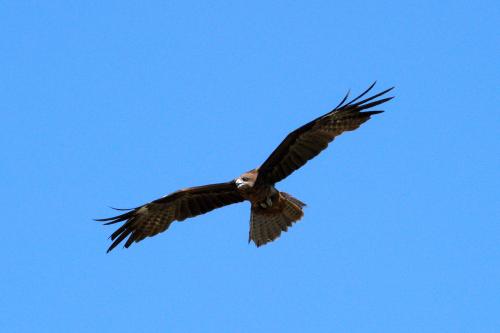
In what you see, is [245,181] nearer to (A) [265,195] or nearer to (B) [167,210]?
(A) [265,195]

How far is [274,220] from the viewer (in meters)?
16.7

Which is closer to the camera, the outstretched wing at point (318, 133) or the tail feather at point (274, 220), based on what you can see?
the outstretched wing at point (318, 133)

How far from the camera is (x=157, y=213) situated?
16.9 metres

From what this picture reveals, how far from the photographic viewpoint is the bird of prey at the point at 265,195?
50.2 ft

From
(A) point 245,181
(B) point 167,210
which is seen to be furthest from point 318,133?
(B) point 167,210

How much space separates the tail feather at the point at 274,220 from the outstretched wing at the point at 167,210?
17.6 inches

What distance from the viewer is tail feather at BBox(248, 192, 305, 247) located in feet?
54.5

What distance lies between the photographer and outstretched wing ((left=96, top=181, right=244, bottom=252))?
16.6 m

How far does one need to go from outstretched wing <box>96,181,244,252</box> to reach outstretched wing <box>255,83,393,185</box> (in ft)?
4.06

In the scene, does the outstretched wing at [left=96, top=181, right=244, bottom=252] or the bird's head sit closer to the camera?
the bird's head

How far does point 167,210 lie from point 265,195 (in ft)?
5.95

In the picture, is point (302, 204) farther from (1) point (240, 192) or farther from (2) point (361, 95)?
(2) point (361, 95)

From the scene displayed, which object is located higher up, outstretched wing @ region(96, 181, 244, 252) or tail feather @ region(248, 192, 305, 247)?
outstretched wing @ region(96, 181, 244, 252)

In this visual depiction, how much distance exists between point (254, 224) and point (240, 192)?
3.01ft
